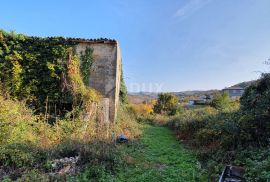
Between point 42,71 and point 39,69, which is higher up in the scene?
point 39,69

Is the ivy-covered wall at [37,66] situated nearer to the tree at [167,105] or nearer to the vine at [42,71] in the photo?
the vine at [42,71]

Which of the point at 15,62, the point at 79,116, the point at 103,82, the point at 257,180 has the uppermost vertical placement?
the point at 15,62

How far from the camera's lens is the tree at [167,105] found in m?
30.7

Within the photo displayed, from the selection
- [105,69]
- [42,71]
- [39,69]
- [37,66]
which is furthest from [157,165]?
[37,66]

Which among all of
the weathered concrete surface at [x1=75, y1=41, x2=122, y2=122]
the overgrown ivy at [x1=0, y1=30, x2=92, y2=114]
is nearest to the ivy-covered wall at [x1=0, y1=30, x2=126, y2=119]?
the overgrown ivy at [x1=0, y1=30, x2=92, y2=114]

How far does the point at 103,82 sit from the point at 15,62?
4546mm

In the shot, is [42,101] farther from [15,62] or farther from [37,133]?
[37,133]

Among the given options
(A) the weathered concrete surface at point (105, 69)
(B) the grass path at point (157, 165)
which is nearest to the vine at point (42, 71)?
(A) the weathered concrete surface at point (105, 69)

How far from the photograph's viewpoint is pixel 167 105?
31.2 metres

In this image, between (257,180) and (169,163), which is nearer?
(257,180)

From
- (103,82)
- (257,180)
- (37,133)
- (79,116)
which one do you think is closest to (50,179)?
(37,133)

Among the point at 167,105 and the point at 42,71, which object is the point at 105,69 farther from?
the point at 167,105

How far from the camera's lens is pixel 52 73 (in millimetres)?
12609

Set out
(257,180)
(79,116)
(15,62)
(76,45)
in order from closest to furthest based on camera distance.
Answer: (257,180) < (79,116) < (15,62) < (76,45)
